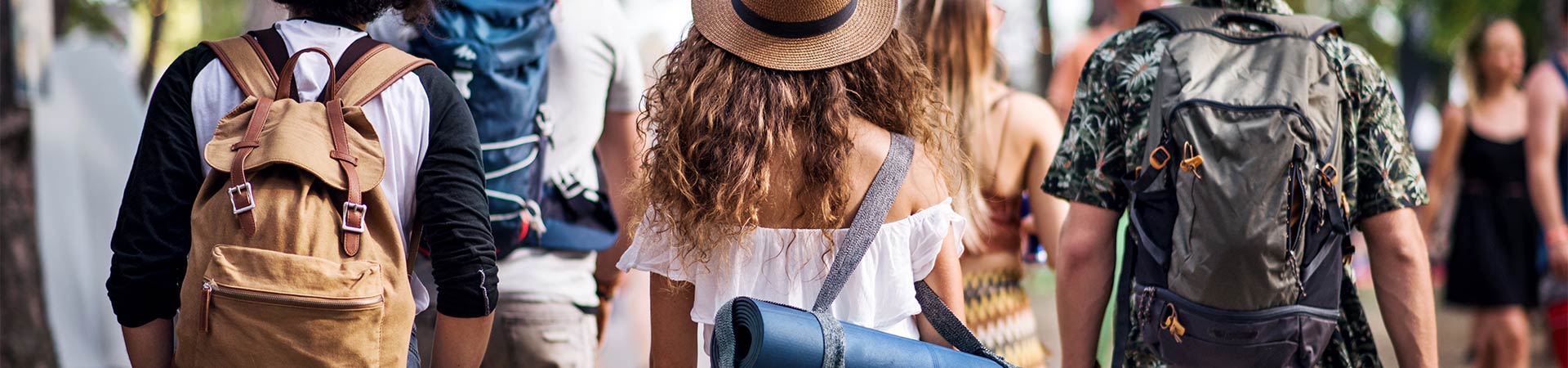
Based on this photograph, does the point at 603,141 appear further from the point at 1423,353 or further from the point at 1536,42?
the point at 1536,42

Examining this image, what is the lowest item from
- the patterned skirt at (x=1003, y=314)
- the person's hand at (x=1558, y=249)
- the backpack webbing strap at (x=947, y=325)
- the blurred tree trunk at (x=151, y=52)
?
the blurred tree trunk at (x=151, y=52)

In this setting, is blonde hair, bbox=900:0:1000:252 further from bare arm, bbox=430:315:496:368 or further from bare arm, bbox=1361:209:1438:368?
bare arm, bbox=430:315:496:368

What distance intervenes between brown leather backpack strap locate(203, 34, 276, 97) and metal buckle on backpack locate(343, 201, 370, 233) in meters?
0.28

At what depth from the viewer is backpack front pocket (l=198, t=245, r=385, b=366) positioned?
2158 millimetres

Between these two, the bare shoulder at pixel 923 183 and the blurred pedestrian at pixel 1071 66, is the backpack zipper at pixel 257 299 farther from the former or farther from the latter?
the blurred pedestrian at pixel 1071 66

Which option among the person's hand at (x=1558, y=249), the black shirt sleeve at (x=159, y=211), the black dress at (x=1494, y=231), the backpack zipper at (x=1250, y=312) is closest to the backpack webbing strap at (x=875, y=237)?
the backpack zipper at (x=1250, y=312)

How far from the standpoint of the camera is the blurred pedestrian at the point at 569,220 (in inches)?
142

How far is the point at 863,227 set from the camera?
2.43 m

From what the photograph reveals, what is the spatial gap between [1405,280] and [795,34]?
4.50 ft

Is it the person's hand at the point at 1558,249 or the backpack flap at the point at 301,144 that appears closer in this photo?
the backpack flap at the point at 301,144

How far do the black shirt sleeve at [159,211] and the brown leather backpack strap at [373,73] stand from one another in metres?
0.26

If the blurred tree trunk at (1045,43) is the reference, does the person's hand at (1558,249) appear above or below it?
above

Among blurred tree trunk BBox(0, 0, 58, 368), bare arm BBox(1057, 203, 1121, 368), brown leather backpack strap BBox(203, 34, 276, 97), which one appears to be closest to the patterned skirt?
bare arm BBox(1057, 203, 1121, 368)

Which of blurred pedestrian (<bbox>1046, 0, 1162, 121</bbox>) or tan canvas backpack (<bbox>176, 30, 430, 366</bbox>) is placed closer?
tan canvas backpack (<bbox>176, 30, 430, 366</bbox>)
